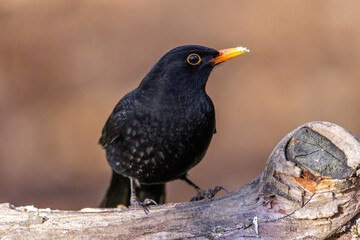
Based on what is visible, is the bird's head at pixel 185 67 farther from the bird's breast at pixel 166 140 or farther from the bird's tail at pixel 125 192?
the bird's tail at pixel 125 192

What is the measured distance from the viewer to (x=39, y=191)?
845cm

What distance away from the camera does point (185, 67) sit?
4996mm

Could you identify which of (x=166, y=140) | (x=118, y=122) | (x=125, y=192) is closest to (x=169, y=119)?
(x=166, y=140)

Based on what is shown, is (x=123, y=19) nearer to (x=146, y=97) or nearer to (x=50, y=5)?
(x=50, y=5)

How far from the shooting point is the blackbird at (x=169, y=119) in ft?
15.9

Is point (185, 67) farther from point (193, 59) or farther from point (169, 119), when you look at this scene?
point (169, 119)

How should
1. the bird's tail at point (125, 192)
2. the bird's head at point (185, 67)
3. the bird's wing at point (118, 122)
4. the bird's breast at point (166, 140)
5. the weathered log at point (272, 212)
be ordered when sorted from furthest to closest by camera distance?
the bird's tail at point (125, 192)
the bird's wing at point (118, 122)
the bird's head at point (185, 67)
the bird's breast at point (166, 140)
the weathered log at point (272, 212)

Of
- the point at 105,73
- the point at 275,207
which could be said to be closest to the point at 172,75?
the point at 275,207

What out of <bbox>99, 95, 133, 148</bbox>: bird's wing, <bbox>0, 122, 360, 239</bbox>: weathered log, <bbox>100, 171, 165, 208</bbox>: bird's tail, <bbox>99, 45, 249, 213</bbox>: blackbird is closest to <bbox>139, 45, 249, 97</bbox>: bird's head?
<bbox>99, 45, 249, 213</bbox>: blackbird

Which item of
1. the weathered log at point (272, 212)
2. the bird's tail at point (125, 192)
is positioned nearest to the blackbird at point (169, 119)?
the weathered log at point (272, 212)

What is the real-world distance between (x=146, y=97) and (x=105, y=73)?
376 cm

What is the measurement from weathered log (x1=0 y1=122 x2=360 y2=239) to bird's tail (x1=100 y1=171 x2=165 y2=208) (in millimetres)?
1677

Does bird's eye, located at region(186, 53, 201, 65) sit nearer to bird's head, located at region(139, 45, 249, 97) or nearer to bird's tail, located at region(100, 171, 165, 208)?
bird's head, located at region(139, 45, 249, 97)

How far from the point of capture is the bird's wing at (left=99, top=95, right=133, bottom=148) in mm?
5160
